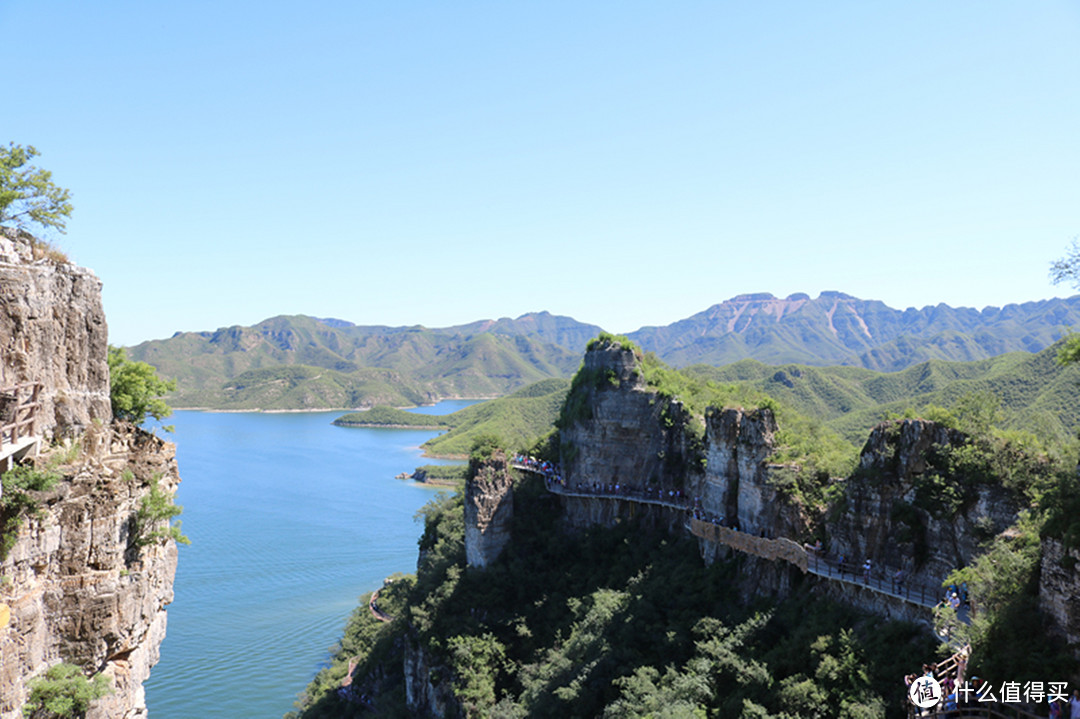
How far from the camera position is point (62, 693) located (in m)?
14.3

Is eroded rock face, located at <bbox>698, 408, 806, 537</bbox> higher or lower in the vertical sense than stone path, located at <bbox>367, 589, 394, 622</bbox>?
higher

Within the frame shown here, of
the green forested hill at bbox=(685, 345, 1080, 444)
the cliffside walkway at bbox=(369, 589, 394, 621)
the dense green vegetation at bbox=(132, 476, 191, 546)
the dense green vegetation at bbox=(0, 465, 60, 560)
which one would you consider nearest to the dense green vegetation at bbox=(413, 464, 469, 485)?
the green forested hill at bbox=(685, 345, 1080, 444)

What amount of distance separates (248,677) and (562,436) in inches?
1245

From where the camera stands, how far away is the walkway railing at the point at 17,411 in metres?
13.9

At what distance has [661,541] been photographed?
42.0 m

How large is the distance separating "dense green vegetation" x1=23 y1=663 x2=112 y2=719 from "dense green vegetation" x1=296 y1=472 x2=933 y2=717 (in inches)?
784

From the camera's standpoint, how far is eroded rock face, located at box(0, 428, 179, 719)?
45.2ft

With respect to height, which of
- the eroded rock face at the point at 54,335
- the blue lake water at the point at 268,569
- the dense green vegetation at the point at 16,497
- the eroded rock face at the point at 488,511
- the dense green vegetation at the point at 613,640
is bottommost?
the blue lake water at the point at 268,569

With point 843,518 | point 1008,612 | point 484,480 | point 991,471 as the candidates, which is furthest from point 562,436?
point 1008,612

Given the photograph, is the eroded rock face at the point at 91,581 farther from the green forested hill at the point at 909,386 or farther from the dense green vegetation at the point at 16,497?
the green forested hill at the point at 909,386

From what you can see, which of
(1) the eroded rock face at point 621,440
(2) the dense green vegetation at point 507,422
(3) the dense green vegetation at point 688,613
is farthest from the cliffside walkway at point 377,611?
(2) the dense green vegetation at point 507,422

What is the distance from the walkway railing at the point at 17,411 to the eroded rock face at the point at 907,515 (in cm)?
2726

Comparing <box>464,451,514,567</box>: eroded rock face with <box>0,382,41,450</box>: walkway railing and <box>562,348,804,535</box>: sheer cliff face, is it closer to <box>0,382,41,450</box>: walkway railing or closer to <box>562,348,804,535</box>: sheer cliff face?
<box>562,348,804,535</box>: sheer cliff face

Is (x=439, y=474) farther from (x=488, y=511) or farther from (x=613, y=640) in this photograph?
(x=613, y=640)
